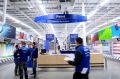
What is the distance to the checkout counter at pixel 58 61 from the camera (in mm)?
13555

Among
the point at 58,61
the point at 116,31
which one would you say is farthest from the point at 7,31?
the point at 116,31

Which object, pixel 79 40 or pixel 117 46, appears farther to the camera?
pixel 117 46

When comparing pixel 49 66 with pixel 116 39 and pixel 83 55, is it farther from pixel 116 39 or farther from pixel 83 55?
pixel 83 55

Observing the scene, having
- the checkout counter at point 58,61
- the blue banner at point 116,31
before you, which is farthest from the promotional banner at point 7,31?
the blue banner at point 116,31

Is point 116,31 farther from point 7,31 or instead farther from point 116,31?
point 7,31

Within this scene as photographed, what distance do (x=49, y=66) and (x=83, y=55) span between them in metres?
9.66

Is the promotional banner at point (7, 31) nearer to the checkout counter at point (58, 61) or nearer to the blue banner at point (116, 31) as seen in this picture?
the checkout counter at point (58, 61)

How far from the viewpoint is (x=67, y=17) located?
485 inches

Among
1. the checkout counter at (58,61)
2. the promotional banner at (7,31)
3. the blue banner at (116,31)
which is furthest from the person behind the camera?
the checkout counter at (58,61)

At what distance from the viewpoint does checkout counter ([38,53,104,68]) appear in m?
13.6

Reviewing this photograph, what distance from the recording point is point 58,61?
13.7 metres

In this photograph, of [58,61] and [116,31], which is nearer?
[116,31]

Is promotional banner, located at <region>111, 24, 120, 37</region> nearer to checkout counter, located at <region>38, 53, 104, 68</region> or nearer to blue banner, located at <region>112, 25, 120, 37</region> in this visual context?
blue banner, located at <region>112, 25, 120, 37</region>

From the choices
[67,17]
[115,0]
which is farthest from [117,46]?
[115,0]
